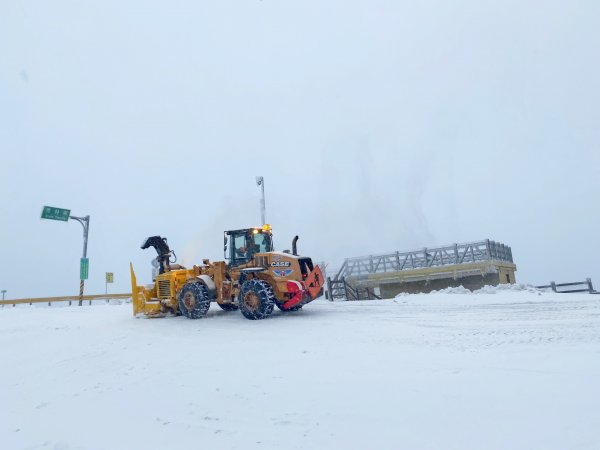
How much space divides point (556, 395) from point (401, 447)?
1762 mm

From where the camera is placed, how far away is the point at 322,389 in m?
4.50

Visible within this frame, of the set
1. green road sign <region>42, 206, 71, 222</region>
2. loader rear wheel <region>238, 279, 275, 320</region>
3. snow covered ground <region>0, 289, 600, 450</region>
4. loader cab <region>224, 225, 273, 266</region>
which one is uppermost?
green road sign <region>42, 206, 71, 222</region>

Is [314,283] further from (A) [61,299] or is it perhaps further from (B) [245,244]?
(A) [61,299]

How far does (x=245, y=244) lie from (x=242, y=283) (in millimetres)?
1431

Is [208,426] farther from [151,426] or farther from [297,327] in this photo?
[297,327]

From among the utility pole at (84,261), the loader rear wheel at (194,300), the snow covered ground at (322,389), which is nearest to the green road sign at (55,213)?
the utility pole at (84,261)

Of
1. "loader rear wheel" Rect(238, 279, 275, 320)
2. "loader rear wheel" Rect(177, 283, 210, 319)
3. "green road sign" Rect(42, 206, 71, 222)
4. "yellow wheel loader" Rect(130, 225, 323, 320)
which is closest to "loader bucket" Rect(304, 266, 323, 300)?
"yellow wheel loader" Rect(130, 225, 323, 320)

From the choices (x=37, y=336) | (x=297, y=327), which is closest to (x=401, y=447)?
(x=297, y=327)

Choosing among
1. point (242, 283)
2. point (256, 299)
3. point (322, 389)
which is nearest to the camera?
point (322, 389)

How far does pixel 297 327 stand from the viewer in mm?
9266

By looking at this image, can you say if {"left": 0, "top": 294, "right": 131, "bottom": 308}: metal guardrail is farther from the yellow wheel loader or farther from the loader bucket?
the loader bucket

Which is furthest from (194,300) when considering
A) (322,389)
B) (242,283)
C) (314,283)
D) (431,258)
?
(431,258)

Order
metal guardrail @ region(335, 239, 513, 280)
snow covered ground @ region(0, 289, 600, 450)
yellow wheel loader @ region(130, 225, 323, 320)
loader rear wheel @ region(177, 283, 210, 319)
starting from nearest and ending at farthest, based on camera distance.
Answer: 1. snow covered ground @ region(0, 289, 600, 450)
2. yellow wheel loader @ region(130, 225, 323, 320)
3. loader rear wheel @ region(177, 283, 210, 319)
4. metal guardrail @ region(335, 239, 513, 280)

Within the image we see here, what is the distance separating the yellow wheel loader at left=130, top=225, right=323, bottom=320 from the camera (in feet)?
36.1
